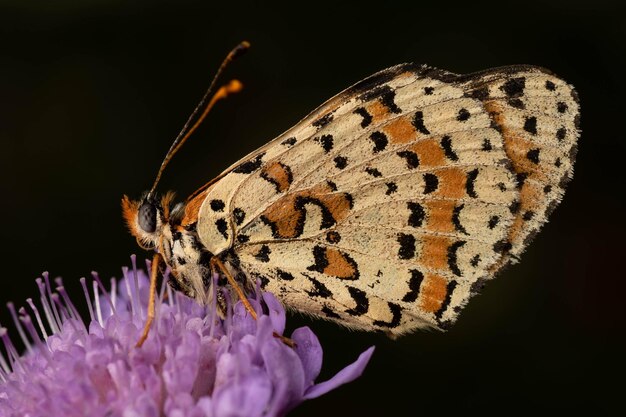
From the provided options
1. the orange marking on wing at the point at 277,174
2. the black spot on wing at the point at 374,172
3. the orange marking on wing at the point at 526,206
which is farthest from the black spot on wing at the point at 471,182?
the orange marking on wing at the point at 277,174

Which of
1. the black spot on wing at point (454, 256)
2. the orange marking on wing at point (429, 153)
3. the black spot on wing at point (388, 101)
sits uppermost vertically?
the black spot on wing at point (388, 101)

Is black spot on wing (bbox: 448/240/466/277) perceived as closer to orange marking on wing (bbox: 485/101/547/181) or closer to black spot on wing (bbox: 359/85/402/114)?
orange marking on wing (bbox: 485/101/547/181)

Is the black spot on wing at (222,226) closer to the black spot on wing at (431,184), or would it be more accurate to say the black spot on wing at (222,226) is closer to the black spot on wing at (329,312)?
the black spot on wing at (329,312)

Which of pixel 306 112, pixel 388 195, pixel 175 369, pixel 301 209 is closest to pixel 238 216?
A: pixel 301 209

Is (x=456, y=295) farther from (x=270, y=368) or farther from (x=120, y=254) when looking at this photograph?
(x=120, y=254)

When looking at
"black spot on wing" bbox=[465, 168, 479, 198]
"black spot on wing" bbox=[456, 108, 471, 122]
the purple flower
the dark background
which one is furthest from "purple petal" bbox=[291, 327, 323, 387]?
the dark background

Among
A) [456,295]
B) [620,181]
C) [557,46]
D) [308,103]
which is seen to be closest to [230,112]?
[308,103]

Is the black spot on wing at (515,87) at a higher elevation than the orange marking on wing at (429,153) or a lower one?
higher
